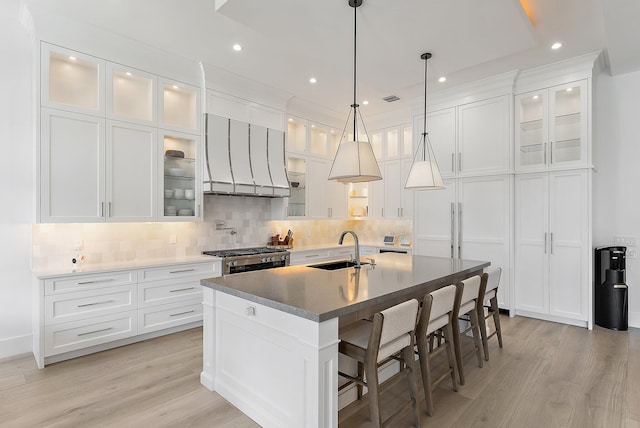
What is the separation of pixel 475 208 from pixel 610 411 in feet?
9.26

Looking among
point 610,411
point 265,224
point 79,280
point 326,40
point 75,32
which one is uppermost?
point 75,32

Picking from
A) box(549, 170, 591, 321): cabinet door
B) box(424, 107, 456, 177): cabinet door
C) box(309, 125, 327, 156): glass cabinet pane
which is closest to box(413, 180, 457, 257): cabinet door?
box(424, 107, 456, 177): cabinet door

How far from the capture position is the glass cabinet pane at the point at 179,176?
160 inches

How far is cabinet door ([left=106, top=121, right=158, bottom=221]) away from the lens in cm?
357

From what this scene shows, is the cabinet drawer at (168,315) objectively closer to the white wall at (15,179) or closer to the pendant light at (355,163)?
the white wall at (15,179)

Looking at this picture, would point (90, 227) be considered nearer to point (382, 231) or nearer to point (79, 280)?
point (79, 280)

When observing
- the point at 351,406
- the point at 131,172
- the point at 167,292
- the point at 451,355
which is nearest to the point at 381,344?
the point at 351,406

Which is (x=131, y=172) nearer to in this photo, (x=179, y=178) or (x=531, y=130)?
(x=179, y=178)

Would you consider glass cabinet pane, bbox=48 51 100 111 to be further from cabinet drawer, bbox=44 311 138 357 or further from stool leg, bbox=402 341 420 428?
stool leg, bbox=402 341 420 428

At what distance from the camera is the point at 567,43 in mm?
3635

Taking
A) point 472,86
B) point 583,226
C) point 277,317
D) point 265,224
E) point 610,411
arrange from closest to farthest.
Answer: point 277,317 < point 610,411 < point 583,226 < point 472,86 < point 265,224

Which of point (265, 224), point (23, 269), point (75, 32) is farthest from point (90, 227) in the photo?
point (265, 224)

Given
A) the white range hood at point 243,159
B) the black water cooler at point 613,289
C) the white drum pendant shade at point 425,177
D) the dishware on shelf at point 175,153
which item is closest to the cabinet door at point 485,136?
the black water cooler at point 613,289

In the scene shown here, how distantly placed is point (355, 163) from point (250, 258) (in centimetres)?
235
